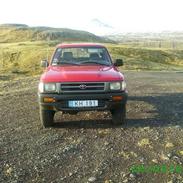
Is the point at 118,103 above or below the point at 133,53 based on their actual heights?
above

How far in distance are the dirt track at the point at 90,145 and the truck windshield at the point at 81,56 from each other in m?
1.43

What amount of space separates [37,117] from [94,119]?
5.34 ft

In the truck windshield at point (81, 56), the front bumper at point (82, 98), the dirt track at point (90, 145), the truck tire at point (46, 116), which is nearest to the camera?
the dirt track at point (90, 145)

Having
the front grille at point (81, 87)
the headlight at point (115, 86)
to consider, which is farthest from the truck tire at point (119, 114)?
the front grille at point (81, 87)

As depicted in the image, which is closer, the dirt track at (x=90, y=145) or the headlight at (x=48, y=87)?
the dirt track at (x=90, y=145)

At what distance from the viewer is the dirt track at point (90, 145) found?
6965mm

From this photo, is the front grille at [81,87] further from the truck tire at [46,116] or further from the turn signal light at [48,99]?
the truck tire at [46,116]

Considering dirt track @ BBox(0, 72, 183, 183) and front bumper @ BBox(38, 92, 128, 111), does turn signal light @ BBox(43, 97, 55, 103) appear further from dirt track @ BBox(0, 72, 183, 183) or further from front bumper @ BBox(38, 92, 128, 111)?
dirt track @ BBox(0, 72, 183, 183)

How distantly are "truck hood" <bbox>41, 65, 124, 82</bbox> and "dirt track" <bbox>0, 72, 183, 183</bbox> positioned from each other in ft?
3.81

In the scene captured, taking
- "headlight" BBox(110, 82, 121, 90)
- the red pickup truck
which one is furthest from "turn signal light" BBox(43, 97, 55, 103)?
"headlight" BBox(110, 82, 121, 90)

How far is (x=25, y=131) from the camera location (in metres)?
9.96

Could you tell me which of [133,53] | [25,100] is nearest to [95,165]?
[25,100]

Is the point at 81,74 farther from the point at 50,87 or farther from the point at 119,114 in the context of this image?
the point at 119,114

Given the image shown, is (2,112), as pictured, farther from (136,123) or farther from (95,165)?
(95,165)
